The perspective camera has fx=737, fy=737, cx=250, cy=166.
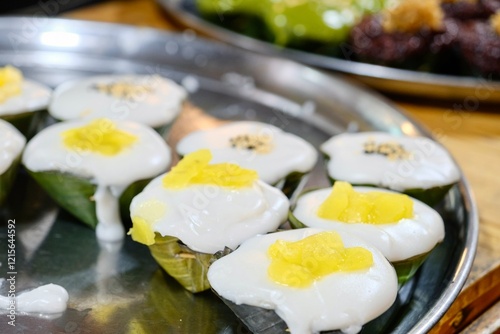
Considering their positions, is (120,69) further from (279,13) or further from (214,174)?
(214,174)

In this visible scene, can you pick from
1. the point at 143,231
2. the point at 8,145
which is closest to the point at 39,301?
the point at 143,231

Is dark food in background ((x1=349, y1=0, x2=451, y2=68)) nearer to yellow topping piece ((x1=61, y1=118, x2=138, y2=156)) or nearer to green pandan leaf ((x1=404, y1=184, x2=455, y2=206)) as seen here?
green pandan leaf ((x1=404, y1=184, x2=455, y2=206))

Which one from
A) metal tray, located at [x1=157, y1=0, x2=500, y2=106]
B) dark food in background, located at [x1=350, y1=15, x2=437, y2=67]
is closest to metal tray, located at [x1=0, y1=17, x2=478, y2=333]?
metal tray, located at [x1=157, y1=0, x2=500, y2=106]

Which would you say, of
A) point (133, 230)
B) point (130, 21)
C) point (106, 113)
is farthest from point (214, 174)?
point (130, 21)

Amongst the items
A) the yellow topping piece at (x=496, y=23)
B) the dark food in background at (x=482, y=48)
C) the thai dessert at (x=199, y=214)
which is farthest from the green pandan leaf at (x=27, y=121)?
the yellow topping piece at (x=496, y=23)

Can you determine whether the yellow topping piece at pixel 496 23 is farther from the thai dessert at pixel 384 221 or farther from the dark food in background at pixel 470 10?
the thai dessert at pixel 384 221

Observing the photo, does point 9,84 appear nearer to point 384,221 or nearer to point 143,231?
point 143,231
